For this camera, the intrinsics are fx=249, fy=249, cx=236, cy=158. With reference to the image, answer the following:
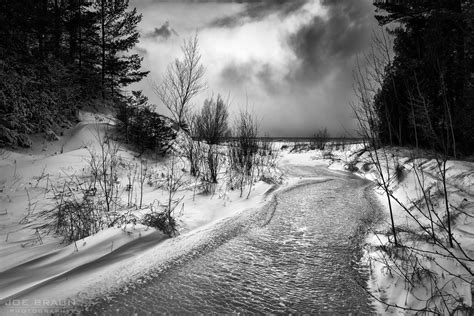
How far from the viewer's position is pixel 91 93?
39.8 ft

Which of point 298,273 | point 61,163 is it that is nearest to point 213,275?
point 298,273

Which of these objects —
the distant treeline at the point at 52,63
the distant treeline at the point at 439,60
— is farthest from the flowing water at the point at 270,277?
the distant treeline at the point at 52,63

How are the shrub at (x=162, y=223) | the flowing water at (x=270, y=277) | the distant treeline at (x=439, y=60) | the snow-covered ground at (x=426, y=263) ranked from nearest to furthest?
1. the snow-covered ground at (x=426, y=263)
2. the flowing water at (x=270, y=277)
3. the shrub at (x=162, y=223)
4. the distant treeline at (x=439, y=60)

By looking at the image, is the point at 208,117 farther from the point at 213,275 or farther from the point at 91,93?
the point at 213,275

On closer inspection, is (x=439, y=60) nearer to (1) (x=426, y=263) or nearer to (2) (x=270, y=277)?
(1) (x=426, y=263)

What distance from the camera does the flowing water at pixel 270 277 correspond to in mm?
1947

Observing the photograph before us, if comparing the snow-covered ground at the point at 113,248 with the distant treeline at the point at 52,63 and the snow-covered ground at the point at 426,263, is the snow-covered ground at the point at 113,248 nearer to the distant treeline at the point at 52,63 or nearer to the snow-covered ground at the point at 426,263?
the snow-covered ground at the point at 426,263

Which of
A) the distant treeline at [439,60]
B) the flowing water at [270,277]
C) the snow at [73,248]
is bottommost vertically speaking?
the flowing water at [270,277]

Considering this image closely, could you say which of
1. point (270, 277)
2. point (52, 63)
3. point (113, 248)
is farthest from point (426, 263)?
point (52, 63)

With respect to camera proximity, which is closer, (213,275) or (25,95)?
(213,275)

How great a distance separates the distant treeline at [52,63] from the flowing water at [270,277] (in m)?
6.99

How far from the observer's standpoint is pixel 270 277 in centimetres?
238

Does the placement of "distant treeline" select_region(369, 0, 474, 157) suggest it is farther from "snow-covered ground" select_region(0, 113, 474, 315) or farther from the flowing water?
the flowing water

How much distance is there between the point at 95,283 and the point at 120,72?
15.3 meters
